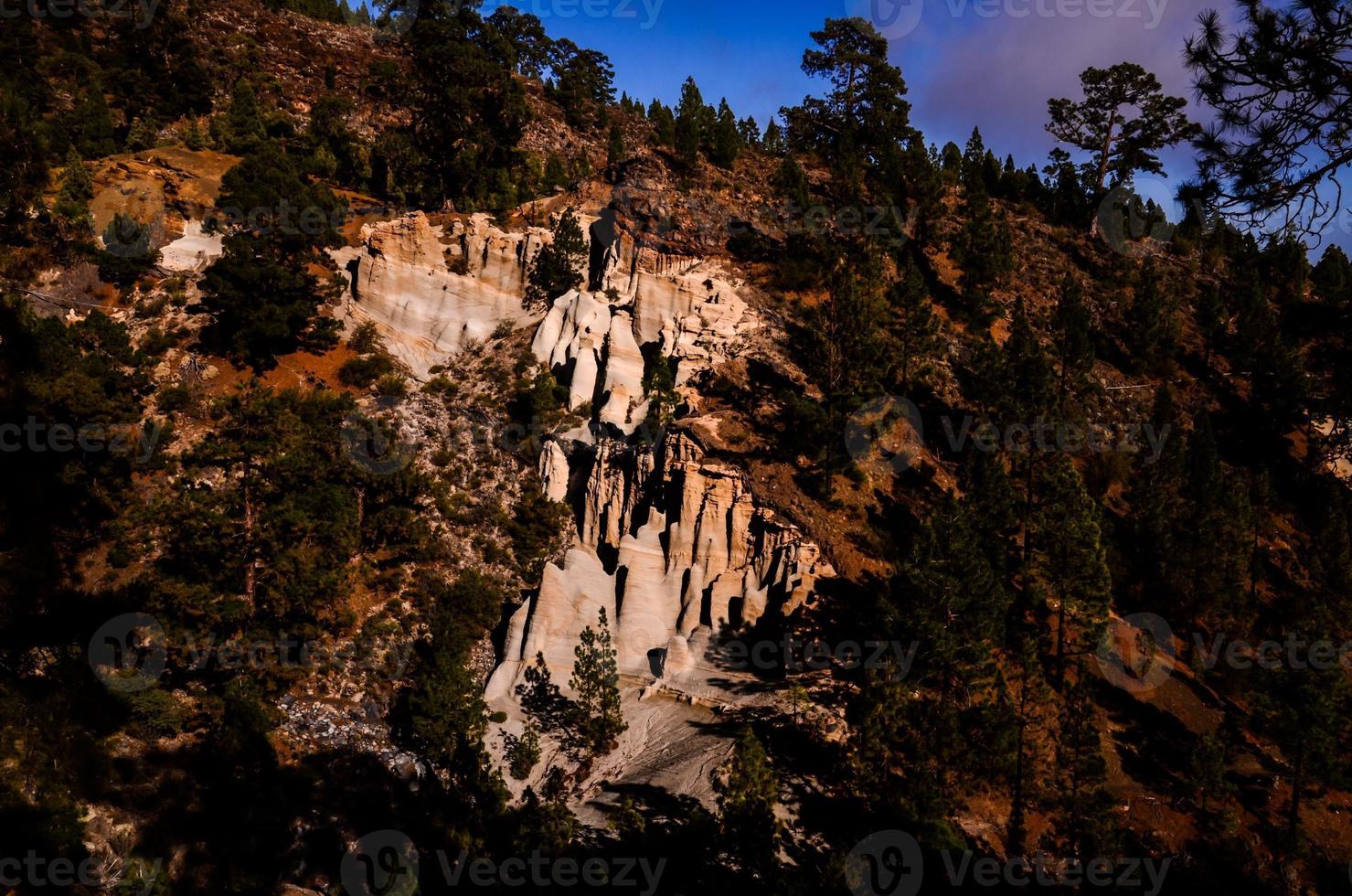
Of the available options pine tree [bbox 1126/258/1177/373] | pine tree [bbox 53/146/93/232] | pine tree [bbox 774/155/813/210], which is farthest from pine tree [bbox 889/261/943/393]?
pine tree [bbox 53/146/93/232]

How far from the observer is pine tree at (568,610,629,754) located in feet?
94.4

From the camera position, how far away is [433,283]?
4834cm

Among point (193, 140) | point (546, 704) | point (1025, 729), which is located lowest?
point (546, 704)

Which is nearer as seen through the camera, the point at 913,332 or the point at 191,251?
the point at 913,332

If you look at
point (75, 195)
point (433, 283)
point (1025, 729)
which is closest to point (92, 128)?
point (75, 195)

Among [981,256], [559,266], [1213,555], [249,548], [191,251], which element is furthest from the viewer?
[981,256]

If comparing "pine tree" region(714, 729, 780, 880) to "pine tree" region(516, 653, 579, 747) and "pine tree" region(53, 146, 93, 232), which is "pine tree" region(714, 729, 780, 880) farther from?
"pine tree" region(53, 146, 93, 232)

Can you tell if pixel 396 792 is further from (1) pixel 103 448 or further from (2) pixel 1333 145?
(2) pixel 1333 145

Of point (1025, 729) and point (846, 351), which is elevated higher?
point (846, 351)

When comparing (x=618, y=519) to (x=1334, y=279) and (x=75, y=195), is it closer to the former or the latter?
(x=75, y=195)

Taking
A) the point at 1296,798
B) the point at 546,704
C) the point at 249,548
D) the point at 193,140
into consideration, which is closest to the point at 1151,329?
the point at 1296,798

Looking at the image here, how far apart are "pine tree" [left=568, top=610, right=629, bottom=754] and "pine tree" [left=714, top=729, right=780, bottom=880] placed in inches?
265

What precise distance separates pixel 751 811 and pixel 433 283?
40257mm

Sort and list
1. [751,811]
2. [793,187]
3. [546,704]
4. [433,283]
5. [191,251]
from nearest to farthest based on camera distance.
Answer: [751,811] → [546,704] → [191,251] → [433,283] → [793,187]
